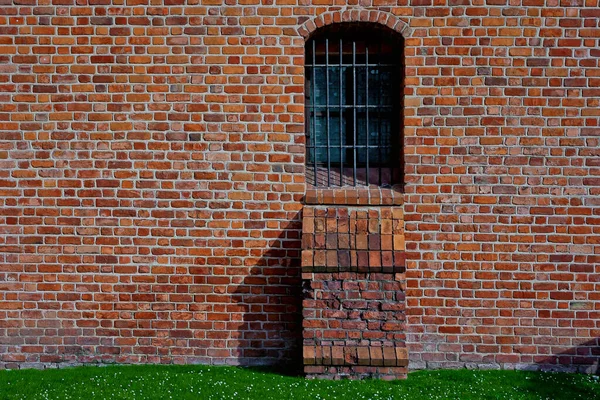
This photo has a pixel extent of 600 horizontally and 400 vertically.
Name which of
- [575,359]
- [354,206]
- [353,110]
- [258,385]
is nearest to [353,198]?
[354,206]

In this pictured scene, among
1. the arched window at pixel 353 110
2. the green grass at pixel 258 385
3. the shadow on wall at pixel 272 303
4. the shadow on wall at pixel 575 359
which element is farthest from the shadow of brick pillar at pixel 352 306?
the shadow on wall at pixel 575 359

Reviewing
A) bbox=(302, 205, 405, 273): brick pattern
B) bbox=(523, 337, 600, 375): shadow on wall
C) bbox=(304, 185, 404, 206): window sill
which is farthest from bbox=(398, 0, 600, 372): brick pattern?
bbox=(302, 205, 405, 273): brick pattern

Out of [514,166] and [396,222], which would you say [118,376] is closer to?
[396,222]

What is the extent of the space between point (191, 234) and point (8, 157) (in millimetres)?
1884

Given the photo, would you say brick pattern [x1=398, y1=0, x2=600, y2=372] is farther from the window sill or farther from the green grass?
the green grass

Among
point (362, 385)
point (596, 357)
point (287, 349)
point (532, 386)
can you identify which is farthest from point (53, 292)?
point (596, 357)

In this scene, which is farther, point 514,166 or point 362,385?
point 514,166

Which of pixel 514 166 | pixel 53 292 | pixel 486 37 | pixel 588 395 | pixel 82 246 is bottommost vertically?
pixel 588 395

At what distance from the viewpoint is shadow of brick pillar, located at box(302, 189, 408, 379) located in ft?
15.2

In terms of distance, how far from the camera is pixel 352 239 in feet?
15.4

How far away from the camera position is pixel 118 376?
182 inches

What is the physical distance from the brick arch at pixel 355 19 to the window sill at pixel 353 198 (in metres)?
1.48

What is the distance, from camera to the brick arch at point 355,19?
4863 millimetres

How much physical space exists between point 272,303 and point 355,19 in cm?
276
